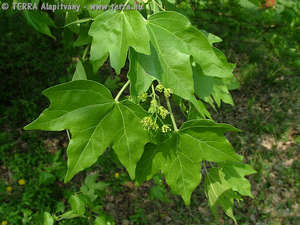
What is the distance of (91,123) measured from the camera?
97 centimetres

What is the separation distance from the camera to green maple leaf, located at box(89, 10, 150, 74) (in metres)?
0.90

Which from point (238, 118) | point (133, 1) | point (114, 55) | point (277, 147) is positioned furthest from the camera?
point (238, 118)

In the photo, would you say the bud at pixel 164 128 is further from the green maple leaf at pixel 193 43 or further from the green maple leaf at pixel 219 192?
the green maple leaf at pixel 219 192

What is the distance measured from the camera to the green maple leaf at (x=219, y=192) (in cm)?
118

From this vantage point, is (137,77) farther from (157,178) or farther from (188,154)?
(157,178)

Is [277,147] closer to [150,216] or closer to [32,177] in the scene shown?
[150,216]

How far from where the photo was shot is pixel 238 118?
4.03m

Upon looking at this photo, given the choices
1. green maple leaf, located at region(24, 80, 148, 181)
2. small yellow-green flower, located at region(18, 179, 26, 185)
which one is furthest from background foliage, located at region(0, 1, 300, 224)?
green maple leaf, located at region(24, 80, 148, 181)

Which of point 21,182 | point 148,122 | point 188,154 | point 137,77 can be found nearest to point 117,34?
point 137,77

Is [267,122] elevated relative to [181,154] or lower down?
lower down

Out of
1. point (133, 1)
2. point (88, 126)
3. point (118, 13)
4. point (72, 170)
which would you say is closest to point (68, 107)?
point (88, 126)

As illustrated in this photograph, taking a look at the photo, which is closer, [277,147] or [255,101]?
[277,147]

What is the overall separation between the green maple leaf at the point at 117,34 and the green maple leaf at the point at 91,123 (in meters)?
0.12

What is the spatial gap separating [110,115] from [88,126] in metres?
0.09
